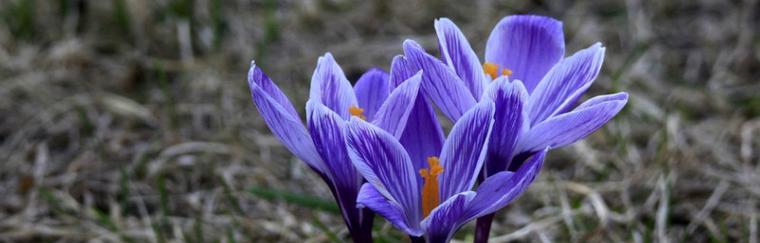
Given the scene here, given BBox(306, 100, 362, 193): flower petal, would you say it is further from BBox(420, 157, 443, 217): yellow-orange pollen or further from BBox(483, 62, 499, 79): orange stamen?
BBox(483, 62, 499, 79): orange stamen

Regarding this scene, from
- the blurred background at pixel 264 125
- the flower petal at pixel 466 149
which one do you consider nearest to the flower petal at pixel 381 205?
the flower petal at pixel 466 149

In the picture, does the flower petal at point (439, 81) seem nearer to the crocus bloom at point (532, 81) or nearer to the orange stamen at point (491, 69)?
the crocus bloom at point (532, 81)

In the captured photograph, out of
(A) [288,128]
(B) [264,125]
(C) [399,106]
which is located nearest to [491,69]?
(C) [399,106]

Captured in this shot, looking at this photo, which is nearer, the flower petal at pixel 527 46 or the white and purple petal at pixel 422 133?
the white and purple petal at pixel 422 133

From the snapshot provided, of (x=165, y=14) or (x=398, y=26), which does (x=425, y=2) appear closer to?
(x=398, y=26)

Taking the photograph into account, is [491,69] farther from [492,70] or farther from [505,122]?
[505,122]

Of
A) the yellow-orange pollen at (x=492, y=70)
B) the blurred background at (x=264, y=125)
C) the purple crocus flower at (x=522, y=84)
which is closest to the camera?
the purple crocus flower at (x=522, y=84)

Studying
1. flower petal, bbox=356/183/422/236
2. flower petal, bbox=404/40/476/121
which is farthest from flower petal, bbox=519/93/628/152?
flower petal, bbox=356/183/422/236
